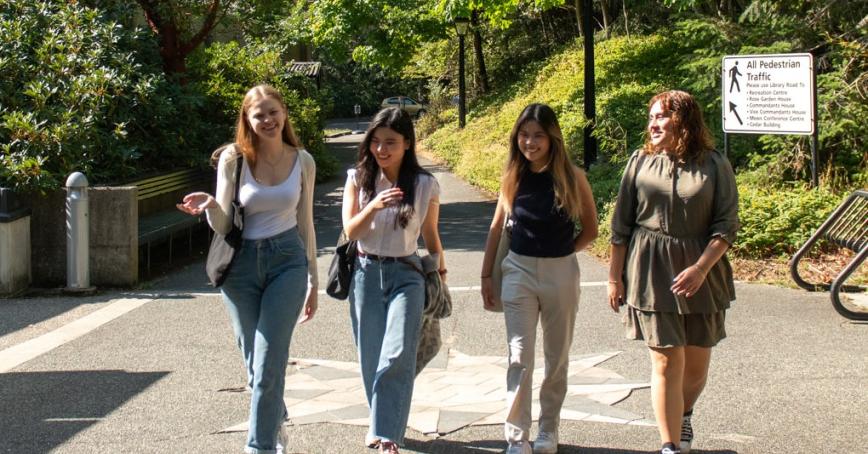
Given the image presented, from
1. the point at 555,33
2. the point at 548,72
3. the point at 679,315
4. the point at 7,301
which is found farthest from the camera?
the point at 555,33

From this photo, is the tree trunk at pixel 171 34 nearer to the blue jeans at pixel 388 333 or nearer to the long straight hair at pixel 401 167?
the long straight hair at pixel 401 167

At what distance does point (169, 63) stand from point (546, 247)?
12.1 meters

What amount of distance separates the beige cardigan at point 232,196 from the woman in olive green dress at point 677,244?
4.93ft

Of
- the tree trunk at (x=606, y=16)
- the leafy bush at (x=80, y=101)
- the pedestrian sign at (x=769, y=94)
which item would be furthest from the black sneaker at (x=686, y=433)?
the tree trunk at (x=606, y=16)

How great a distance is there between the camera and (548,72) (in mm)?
30781

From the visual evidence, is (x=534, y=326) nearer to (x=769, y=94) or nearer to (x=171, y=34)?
(x=769, y=94)

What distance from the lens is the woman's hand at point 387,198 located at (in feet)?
15.4

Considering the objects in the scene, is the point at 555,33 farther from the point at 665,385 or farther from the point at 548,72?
the point at 665,385

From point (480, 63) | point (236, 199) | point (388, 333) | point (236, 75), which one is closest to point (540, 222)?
point (388, 333)

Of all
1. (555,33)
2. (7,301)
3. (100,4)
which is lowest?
(7,301)

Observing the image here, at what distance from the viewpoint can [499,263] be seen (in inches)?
200

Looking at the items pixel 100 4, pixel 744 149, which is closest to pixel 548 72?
pixel 744 149

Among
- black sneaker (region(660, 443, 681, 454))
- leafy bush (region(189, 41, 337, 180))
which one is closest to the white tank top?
black sneaker (region(660, 443, 681, 454))

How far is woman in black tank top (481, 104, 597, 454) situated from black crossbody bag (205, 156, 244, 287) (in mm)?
1284
